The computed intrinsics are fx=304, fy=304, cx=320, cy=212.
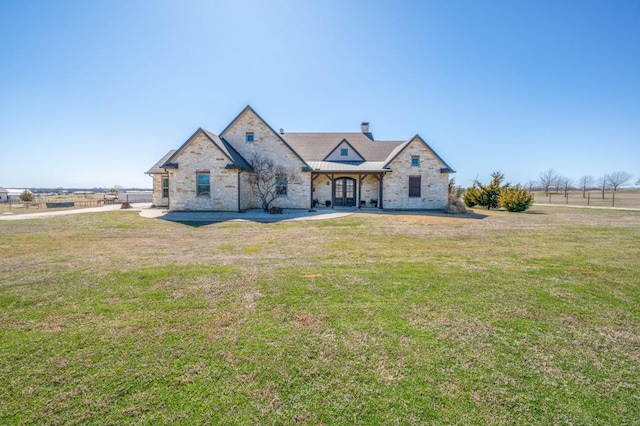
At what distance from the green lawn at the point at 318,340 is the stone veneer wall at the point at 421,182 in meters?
16.8

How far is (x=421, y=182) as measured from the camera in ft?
80.7

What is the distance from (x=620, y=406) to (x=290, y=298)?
396 cm

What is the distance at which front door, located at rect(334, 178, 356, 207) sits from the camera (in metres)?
25.6

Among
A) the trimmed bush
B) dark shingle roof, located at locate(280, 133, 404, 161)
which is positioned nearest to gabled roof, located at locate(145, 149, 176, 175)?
dark shingle roof, located at locate(280, 133, 404, 161)

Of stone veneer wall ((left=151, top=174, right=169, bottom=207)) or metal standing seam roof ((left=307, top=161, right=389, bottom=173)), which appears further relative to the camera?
stone veneer wall ((left=151, top=174, right=169, bottom=207))

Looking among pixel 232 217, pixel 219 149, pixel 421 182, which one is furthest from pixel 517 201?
pixel 219 149

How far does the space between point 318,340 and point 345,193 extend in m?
22.4

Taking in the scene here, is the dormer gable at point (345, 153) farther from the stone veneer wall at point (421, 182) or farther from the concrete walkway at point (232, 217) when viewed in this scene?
the concrete walkway at point (232, 217)

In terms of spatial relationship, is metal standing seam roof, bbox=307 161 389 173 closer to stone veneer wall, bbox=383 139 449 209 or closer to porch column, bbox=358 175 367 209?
porch column, bbox=358 175 367 209

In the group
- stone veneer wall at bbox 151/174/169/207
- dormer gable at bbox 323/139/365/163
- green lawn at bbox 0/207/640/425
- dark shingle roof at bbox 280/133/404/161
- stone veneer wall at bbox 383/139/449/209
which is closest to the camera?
green lawn at bbox 0/207/640/425

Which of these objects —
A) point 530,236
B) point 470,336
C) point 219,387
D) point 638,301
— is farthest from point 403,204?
point 219,387

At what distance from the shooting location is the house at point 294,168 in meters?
20.4

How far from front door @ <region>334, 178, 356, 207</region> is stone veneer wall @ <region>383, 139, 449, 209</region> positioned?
269cm

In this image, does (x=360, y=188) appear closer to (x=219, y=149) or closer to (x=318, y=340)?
(x=219, y=149)
